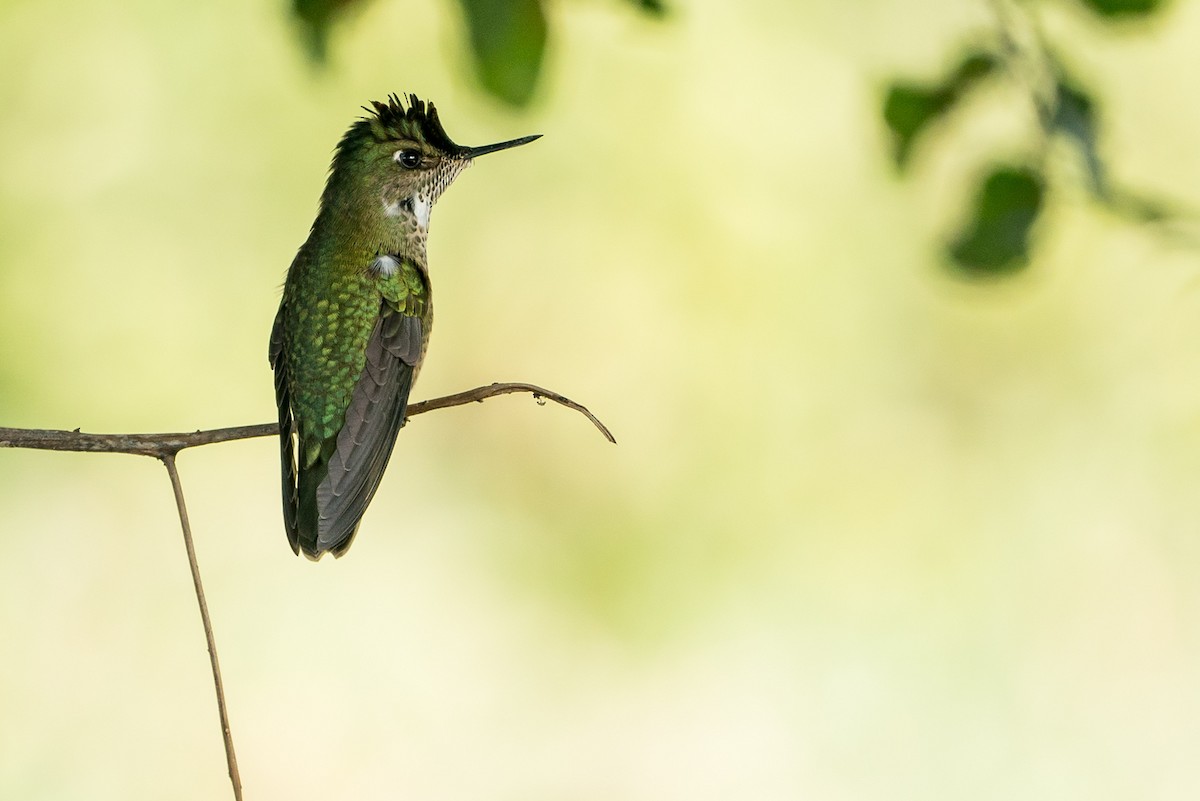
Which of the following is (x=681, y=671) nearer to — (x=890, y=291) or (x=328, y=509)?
(x=890, y=291)

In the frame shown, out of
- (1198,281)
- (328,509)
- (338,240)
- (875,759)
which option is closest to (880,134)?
(1198,281)

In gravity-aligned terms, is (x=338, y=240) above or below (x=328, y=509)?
above

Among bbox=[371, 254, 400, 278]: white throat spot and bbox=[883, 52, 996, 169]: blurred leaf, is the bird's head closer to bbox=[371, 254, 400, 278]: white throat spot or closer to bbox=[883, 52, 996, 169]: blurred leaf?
bbox=[371, 254, 400, 278]: white throat spot

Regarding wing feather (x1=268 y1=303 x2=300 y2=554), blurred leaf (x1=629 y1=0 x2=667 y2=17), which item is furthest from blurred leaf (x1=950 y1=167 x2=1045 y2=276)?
wing feather (x1=268 y1=303 x2=300 y2=554)

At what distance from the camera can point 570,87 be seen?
6086 millimetres

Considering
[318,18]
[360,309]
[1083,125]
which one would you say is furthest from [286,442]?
[1083,125]

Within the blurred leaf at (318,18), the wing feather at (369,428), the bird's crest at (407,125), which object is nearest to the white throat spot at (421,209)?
the bird's crest at (407,125)

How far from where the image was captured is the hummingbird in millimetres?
2355

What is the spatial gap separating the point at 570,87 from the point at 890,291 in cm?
190

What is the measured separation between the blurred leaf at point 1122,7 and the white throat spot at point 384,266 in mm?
1634

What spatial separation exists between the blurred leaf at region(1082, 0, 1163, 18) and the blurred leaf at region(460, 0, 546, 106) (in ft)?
1.94

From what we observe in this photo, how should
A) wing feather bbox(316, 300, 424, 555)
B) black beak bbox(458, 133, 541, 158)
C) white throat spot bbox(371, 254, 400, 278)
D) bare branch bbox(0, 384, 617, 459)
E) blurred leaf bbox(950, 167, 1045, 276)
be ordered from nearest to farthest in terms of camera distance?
blurred leaf bbox(950, 167, 1045, 276), bare branch bbox(0, 384, 617, 459), wing feather bbox(316, 300, 424, 555), black beak bbox(458, 133, 541, 158), white throat spot bbox(371, 254, 400, 278)

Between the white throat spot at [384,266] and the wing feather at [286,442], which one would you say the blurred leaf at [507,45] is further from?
the white throat spot at [384,266]

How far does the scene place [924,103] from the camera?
5.05ft
